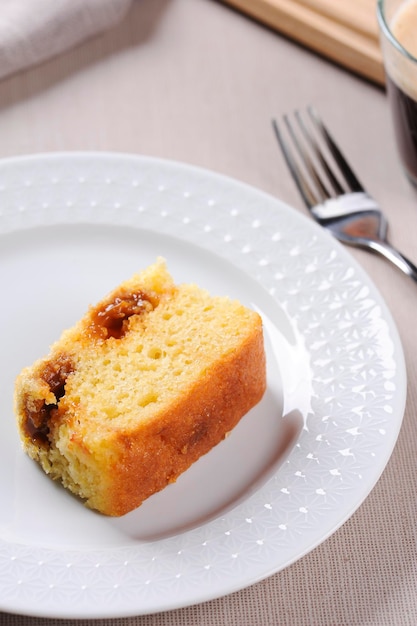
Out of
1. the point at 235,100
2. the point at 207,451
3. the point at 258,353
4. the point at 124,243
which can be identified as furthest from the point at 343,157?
the point at 207,451

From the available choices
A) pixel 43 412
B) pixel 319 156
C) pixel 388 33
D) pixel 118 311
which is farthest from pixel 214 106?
pixel 43 412

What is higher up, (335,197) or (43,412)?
(335,197)

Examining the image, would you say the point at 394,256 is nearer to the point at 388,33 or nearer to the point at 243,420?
the point at 388,33

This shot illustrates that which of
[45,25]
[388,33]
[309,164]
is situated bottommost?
[309,164]

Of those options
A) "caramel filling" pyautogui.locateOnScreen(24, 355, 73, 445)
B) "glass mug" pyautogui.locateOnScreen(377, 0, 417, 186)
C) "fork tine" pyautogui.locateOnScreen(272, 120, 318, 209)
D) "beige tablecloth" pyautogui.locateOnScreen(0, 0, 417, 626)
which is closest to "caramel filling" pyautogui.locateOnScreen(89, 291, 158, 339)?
"caramel filling" pyautogui.locateOnScreen(24, 355, 73, 445)

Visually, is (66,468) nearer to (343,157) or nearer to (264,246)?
(264,246)
